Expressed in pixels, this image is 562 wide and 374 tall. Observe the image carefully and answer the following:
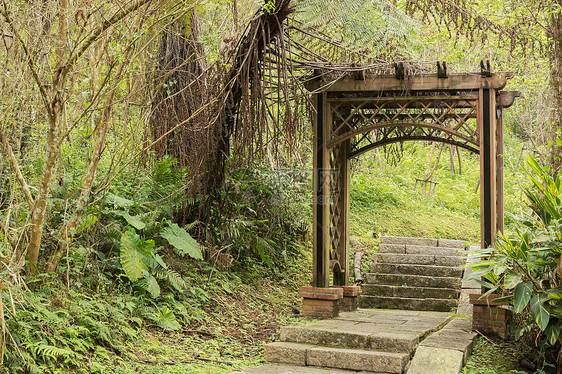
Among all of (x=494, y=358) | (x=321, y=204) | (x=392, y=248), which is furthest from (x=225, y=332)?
(x=392, y=248)

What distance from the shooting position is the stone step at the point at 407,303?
9039 millimetres

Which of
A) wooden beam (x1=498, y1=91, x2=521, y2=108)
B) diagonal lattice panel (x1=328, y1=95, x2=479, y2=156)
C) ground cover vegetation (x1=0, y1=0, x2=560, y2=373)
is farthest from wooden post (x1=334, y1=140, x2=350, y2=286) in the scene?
wooden beam (x1=498, y1=91, x2=521, y2=108)

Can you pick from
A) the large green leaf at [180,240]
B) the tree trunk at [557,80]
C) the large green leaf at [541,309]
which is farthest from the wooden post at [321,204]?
the tree trunk at [557,80]

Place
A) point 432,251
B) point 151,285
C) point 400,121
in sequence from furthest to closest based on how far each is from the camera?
point 432,251, point 400,121, point 151,285

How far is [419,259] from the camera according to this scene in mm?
10414

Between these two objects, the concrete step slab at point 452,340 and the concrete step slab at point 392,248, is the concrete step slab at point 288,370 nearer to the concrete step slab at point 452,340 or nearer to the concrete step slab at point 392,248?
the concrete step slab at point 452,340

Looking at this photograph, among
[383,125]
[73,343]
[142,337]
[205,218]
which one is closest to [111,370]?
[73,343]

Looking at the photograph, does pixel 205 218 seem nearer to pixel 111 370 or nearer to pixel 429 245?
pixel 111 370

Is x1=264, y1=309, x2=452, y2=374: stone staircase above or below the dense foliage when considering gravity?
below

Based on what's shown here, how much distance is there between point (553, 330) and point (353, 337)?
2059 millimetres

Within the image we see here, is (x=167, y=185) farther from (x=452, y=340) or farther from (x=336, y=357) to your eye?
(x=452, y=340)

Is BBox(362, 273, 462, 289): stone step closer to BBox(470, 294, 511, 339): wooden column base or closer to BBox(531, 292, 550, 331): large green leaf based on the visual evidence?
BBox(470, 294, 511, 339): wooden column base

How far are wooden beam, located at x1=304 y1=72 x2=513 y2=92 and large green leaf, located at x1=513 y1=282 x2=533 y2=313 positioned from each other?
2.84 meters

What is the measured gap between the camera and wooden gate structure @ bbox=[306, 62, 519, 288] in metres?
7.00
